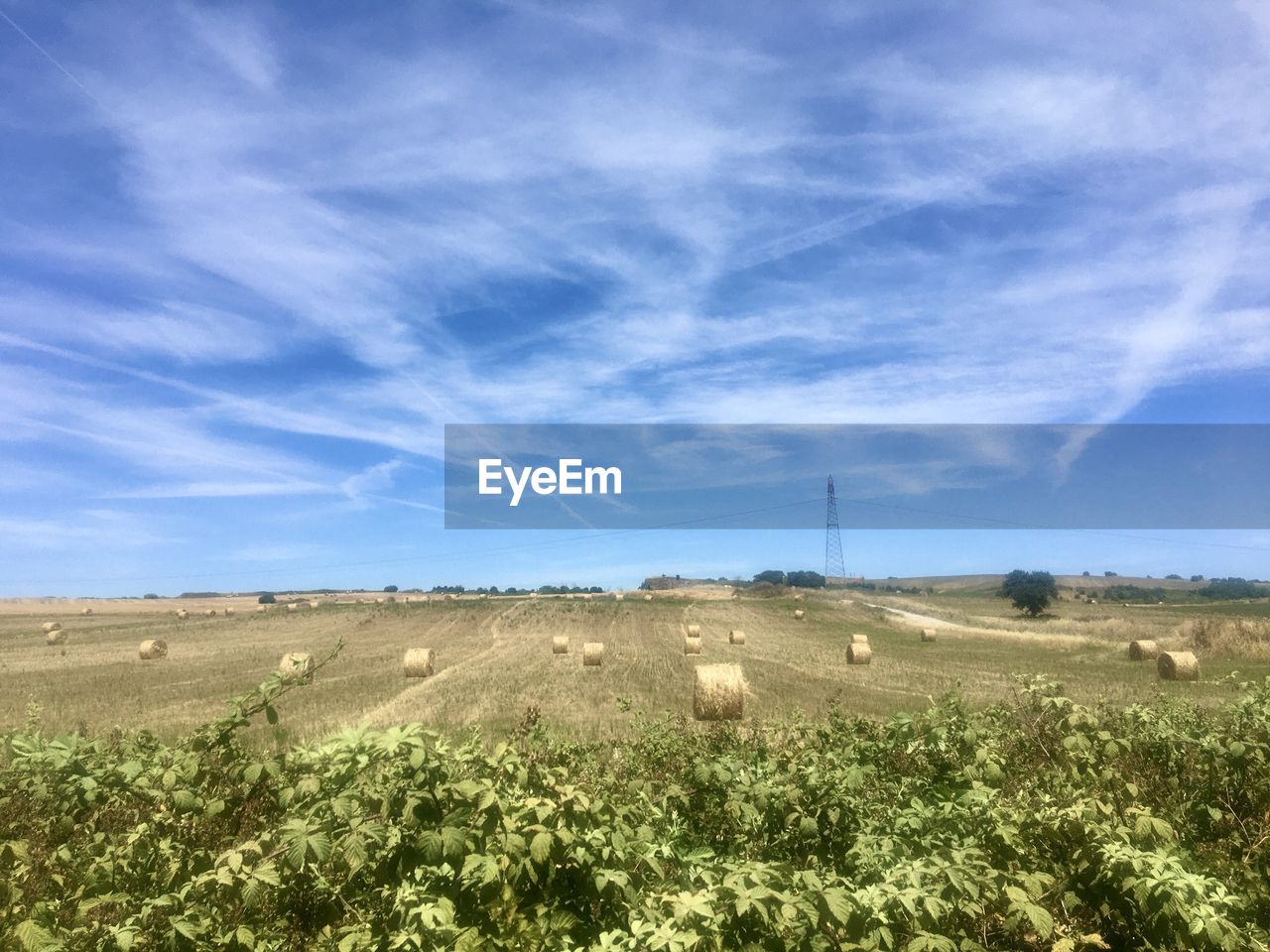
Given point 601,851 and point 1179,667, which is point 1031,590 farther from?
point 601,851

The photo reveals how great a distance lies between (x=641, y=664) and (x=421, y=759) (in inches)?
1168

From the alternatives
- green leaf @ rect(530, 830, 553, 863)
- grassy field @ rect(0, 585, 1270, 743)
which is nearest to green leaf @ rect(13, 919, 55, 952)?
grassy field @ rect(0, 585, 1270, 743)

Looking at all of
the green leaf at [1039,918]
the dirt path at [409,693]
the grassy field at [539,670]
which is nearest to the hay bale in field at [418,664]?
the dirt path at [409,693]

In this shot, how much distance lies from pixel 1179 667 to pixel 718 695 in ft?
66.5

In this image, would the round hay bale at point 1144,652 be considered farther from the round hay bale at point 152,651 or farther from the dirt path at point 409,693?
the round hay bale at point 152,651

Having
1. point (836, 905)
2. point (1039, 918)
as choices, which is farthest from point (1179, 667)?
point (836, 905)

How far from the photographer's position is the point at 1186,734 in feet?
25.3

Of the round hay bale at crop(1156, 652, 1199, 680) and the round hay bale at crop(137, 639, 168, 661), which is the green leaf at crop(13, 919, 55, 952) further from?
the round hay bale at crop(137, 639, 168, 661)

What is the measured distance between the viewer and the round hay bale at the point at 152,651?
37.2 meters

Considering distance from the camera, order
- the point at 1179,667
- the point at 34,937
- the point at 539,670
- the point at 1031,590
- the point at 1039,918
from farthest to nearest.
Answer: the point at 1031,590, the point at 539,670, the point at 1179,667, the point at 34,937, the point at 1039,918

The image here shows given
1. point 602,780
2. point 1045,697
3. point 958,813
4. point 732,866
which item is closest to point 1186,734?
point 1045,697

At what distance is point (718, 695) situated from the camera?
2050cm

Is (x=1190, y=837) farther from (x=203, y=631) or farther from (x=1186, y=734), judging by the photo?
(x=203, y=631)

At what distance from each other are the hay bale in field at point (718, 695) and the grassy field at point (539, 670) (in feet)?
1.71
